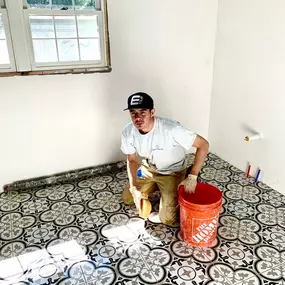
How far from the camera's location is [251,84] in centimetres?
221

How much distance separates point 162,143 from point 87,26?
1.08m

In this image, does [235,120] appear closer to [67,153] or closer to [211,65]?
[211,65]

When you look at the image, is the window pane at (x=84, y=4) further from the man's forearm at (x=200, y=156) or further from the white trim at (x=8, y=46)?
the man's forearm at (x=200, y=156)

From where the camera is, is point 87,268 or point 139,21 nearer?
point 87,268

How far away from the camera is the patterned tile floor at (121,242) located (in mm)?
1421

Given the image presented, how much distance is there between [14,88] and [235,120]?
1.76 meters

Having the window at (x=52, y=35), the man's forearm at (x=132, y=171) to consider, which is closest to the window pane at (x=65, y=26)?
the window at (x=52, y=35)

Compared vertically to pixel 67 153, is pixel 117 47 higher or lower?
higher

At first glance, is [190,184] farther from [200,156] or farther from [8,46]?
[8,46]

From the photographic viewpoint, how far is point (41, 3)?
6.33 ft

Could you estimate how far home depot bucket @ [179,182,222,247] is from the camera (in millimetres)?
1495

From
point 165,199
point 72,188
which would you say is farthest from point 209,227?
point 72,188

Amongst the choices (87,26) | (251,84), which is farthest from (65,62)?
(251,84)

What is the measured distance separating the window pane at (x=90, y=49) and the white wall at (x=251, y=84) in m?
1.06
